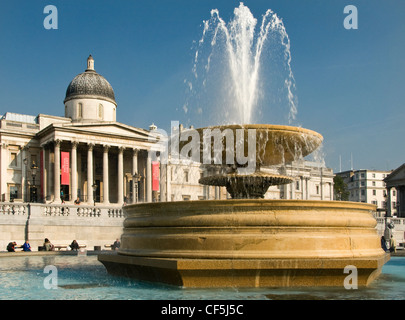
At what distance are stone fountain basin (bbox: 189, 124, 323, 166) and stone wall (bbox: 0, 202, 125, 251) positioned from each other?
1923 cm

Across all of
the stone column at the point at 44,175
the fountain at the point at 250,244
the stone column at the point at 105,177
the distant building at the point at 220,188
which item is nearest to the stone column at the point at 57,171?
the stone column at the point at 44,175

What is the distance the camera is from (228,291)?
7.25 metres

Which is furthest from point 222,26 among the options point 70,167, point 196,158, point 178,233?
point 70,167

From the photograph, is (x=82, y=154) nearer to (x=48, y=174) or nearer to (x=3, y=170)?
(x=48, y=174)

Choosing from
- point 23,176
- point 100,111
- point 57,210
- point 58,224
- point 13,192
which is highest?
point 100,111

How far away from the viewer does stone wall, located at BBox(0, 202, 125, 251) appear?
2697cm

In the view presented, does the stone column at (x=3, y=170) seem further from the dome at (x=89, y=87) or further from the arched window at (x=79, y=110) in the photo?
the dome at (x=89, y=87)

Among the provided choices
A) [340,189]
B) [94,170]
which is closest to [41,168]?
[94,170]

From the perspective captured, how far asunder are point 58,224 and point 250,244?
76.0ft

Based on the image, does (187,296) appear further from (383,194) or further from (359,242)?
(383,194)

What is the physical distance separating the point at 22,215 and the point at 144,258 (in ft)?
69.9

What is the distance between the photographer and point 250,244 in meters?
7.89

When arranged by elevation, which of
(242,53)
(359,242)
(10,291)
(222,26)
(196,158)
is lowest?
(10,291)

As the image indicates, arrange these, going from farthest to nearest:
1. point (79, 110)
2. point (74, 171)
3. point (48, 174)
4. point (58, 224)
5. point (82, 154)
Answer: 1. point (79, 110)
2. point (82, 154)
3. point (48, 174)
4. point (74, 171)
5. point (58, 224)
